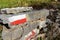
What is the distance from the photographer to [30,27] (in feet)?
16.0

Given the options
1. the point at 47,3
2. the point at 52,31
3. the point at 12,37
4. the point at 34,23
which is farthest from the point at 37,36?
the point at 47,3

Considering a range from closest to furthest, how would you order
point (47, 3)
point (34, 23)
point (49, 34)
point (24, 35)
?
point (24, 35) < point (34, 23) < point (49, 34) < point (47, 3)

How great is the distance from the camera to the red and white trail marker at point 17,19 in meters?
4.20

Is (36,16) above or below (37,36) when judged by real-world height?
above

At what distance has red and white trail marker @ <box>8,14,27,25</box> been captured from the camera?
4199 millimetres

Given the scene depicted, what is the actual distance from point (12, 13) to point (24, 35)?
1.62ft

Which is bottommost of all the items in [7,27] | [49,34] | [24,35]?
[49,34]

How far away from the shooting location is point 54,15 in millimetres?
5910

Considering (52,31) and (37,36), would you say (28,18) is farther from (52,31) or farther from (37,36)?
(52,31)

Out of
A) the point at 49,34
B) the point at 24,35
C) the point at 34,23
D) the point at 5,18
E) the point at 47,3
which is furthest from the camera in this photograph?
the point at 47,3

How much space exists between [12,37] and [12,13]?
610mm

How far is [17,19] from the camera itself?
4.41 metres

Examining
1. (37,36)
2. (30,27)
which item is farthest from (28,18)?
(37,36)

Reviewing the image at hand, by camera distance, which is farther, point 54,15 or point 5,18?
point 54,15
